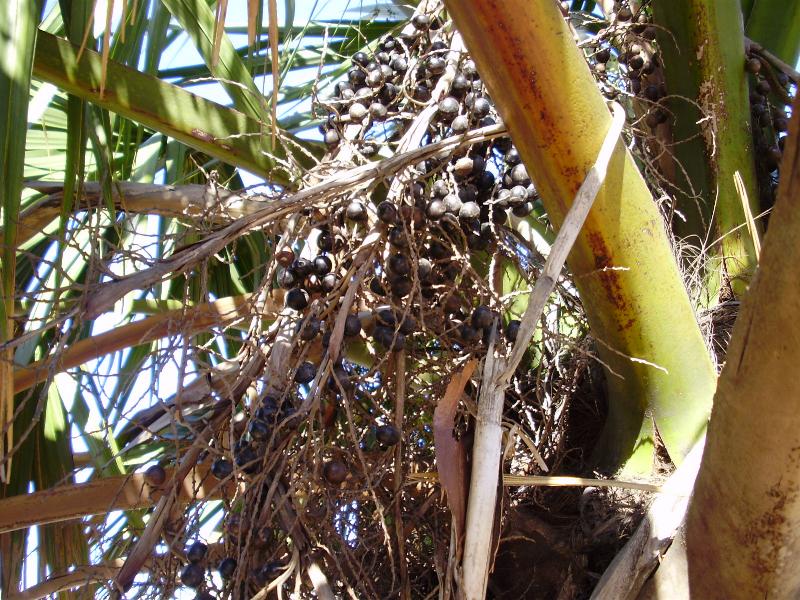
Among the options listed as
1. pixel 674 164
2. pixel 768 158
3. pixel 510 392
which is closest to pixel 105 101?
pixel 510 392

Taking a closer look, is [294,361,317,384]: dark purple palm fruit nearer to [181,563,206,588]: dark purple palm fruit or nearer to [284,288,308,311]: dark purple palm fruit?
[284,288,308,311]: dark purple palm fruit

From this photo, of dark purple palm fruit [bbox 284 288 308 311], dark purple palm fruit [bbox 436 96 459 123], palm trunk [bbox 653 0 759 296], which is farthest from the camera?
palm trunk [bbox 653 0 759 296]

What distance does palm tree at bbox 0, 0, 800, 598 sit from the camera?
3.77 ft

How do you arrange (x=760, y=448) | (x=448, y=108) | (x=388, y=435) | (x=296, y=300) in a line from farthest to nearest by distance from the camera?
(x=448, y=108)
(x=296, y=300)
(x=388, y=435)
(x=760, y=448)

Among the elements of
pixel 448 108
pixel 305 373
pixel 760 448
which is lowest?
pixel 760 448

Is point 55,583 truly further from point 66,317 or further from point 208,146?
point 208,146

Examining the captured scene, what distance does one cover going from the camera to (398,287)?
51.8 inches

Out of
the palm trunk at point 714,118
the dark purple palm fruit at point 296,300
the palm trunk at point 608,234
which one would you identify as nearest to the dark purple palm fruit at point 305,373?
the dark purple palm fruit at point 296,300

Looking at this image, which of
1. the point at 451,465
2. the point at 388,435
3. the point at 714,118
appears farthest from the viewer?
the point at 714,118

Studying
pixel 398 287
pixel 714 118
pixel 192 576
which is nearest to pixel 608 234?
pixel 398 287

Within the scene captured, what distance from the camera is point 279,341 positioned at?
4.29 ft

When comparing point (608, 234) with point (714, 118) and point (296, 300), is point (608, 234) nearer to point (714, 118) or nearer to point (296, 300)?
point (296, 300)

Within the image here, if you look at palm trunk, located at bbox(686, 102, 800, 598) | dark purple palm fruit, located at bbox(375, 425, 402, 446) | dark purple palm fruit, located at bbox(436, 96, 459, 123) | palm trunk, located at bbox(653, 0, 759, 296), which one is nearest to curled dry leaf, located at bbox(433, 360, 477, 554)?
dark purple palm fruit, located at bbox(375, 425, 402, 446)

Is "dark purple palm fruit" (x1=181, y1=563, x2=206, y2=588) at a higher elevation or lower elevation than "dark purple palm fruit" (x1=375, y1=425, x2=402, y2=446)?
lower
